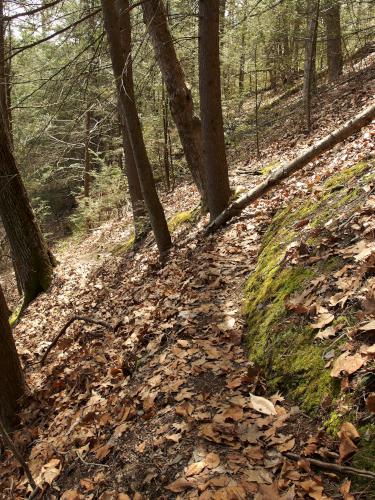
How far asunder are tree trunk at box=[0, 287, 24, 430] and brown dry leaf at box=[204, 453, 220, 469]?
352 cm

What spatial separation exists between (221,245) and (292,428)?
13.6ft

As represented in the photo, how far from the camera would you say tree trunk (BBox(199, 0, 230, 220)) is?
6676 mm

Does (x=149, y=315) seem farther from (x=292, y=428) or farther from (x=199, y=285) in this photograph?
(x=292, y=428)

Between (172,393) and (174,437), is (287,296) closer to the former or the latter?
(172,393)

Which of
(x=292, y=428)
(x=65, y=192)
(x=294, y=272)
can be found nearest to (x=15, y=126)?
(x=65, y=192)

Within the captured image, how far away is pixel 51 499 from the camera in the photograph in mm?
3611

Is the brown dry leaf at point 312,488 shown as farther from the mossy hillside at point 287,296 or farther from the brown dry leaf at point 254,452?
the mossy hillside at point 287,296

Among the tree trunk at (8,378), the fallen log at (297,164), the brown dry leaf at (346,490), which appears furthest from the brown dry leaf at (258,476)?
the fallen log at (297,164)

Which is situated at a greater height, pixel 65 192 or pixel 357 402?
pixel 357 402

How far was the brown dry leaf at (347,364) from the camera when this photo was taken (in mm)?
2719

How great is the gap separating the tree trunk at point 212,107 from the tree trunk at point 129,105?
114 cm

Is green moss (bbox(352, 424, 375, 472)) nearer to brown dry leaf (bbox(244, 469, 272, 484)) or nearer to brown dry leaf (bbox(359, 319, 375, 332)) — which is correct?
brown dry leaf (bbox(244, 469, 272, 484))

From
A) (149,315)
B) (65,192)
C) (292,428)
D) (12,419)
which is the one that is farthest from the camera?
(65,192)

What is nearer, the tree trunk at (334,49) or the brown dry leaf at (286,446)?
the brown dry leaf at (286,446)
